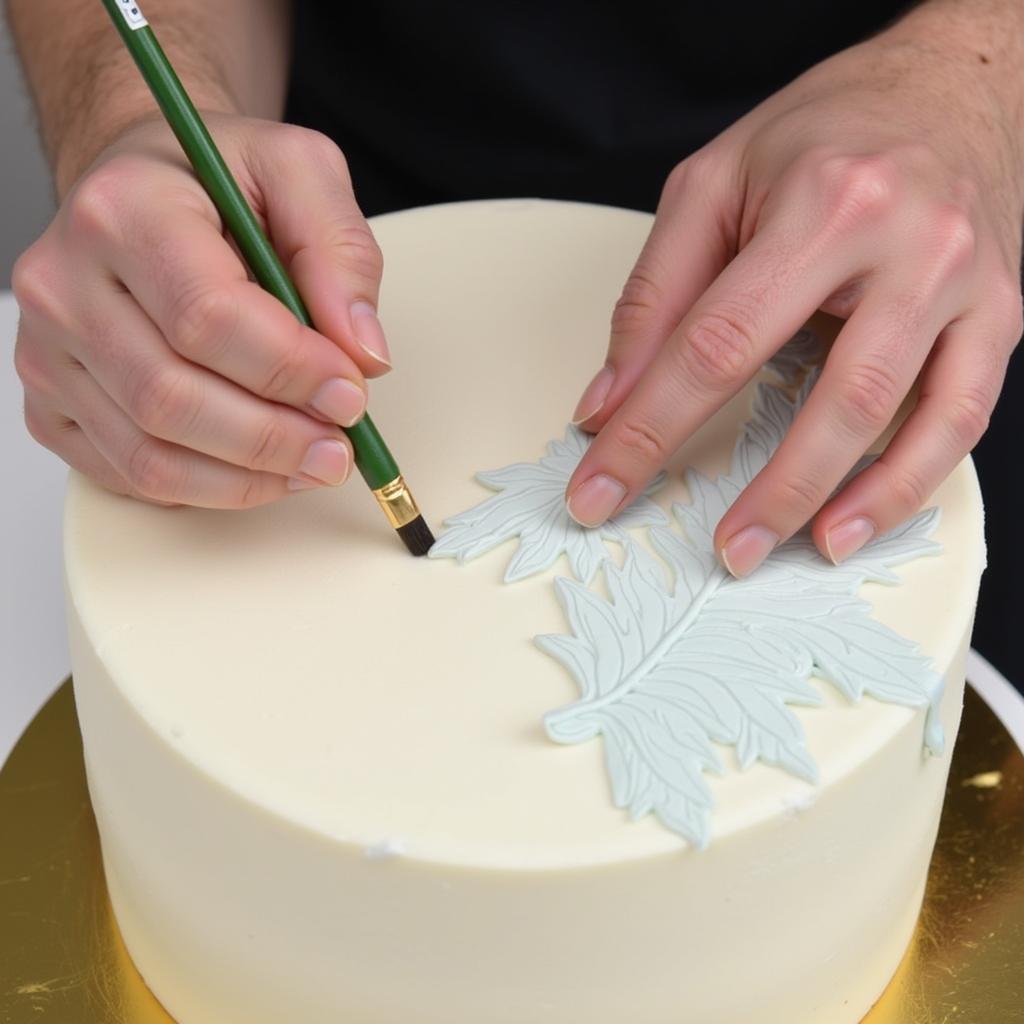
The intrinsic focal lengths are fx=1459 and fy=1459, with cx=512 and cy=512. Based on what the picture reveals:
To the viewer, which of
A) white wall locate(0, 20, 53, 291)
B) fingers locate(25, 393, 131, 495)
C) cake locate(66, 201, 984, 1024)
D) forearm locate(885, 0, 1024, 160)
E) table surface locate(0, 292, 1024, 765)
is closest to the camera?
cake locate(66, 201, 984, 1024)

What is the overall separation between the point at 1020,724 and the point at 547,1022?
28.5 inches

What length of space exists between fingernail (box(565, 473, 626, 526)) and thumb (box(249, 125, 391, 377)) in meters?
0.19

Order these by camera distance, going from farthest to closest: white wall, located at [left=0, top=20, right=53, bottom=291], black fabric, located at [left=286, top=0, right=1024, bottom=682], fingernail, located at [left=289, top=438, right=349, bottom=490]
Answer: white wall, located at [left=0, top=20, right=53, bottom=291], black fabric, located at [left=286, top=0, right=1024, bottom=682], fingernail, located at [left=289, top=438, right=349, bottom=490]

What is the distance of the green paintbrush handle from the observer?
1.04 metres

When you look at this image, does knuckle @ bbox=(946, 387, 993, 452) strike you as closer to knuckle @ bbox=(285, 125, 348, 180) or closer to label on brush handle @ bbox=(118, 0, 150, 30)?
knuckle @ bbox=(285, 125, 348, 180)

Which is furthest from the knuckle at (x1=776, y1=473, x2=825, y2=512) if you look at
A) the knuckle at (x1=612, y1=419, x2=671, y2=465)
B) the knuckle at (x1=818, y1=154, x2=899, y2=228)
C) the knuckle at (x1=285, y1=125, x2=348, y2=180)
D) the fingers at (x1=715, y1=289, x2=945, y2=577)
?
the knuckle at (x1=285, y1=125, x2=348, y2=180)

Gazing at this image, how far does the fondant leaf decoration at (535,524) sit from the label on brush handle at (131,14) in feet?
1.49

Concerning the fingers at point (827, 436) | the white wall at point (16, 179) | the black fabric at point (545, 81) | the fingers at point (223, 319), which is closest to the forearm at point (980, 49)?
the black fabric at point (545, 81)

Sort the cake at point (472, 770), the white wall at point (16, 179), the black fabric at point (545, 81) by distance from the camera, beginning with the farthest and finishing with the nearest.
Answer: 1. the white wall at point (16, 179)
2. the black fabric at point (545, 81)
3. the cake at point (472, 770)

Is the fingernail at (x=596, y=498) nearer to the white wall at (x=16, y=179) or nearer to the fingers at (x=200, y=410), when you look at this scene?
the fingers at (x=200, y=410)

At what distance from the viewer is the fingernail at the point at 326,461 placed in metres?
1.10

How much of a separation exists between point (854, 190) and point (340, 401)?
447 millimetres

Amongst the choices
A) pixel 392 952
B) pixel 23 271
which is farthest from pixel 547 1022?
pixel 23 271

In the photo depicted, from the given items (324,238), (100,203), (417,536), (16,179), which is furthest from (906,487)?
(16,179)
